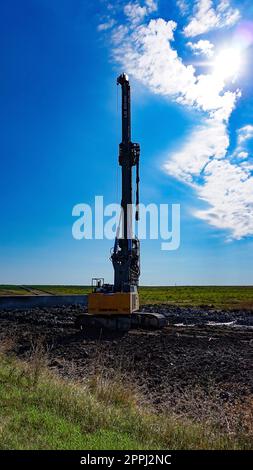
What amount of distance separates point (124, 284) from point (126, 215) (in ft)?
11.2

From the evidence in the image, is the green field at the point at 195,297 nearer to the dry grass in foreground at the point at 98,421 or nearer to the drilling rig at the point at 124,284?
the drilling rig at the point at 124,284

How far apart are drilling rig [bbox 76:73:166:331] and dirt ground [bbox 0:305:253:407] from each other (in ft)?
2.43

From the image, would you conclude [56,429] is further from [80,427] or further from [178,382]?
[178,382]

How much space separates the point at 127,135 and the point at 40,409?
18.7 m

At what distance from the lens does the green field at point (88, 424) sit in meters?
6.93

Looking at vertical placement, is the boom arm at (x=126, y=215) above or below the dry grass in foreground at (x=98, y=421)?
above

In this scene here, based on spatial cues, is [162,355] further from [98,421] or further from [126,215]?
[98,421]

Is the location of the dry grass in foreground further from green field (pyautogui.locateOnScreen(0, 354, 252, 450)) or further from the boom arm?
the boom arm

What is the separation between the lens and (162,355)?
59.2ft

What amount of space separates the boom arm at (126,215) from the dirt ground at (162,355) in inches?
109

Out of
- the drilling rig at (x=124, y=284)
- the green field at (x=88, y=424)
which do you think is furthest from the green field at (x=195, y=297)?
the green field at (x=88, y=424)

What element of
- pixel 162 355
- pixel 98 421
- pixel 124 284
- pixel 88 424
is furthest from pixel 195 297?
pixel 88 424

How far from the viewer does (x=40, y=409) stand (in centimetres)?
853
